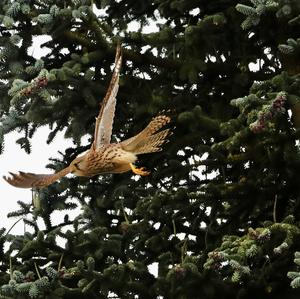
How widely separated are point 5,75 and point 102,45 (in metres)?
0.80

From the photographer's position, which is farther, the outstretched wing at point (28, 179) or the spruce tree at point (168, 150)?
the spruce tree at point (168, 150)

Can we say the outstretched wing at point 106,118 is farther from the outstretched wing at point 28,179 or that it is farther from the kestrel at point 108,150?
the outstretched wing at point 28,179

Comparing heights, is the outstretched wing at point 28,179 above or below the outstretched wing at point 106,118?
below

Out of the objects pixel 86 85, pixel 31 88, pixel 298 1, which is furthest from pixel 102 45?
pixel 298 1

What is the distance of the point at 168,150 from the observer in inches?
367

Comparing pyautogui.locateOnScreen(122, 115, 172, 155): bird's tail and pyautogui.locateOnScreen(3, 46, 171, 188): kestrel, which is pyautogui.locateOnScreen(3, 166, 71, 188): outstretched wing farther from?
pyautogui.locateOnScreen(122, 115, 172, 155): bird's tail

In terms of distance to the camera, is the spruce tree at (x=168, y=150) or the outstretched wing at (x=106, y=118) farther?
the spruce tree at (x=168, y=150)

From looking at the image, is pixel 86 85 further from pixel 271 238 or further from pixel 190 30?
pixel 271 238

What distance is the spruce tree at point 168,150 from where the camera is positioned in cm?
834

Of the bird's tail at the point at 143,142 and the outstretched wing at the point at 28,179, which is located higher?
the bird's tail at the point at 143,142

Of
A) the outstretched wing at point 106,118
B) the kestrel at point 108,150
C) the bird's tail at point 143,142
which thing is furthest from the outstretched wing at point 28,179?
the bird's tail at point 143,142

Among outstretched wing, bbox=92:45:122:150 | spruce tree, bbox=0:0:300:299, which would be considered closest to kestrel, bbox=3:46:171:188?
outstretched wing, bbox=92:45:122:150

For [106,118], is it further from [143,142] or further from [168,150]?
[168,150]

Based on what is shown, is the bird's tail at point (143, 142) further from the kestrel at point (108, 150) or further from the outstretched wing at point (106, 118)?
the outstretched wing at point (106, 118)
